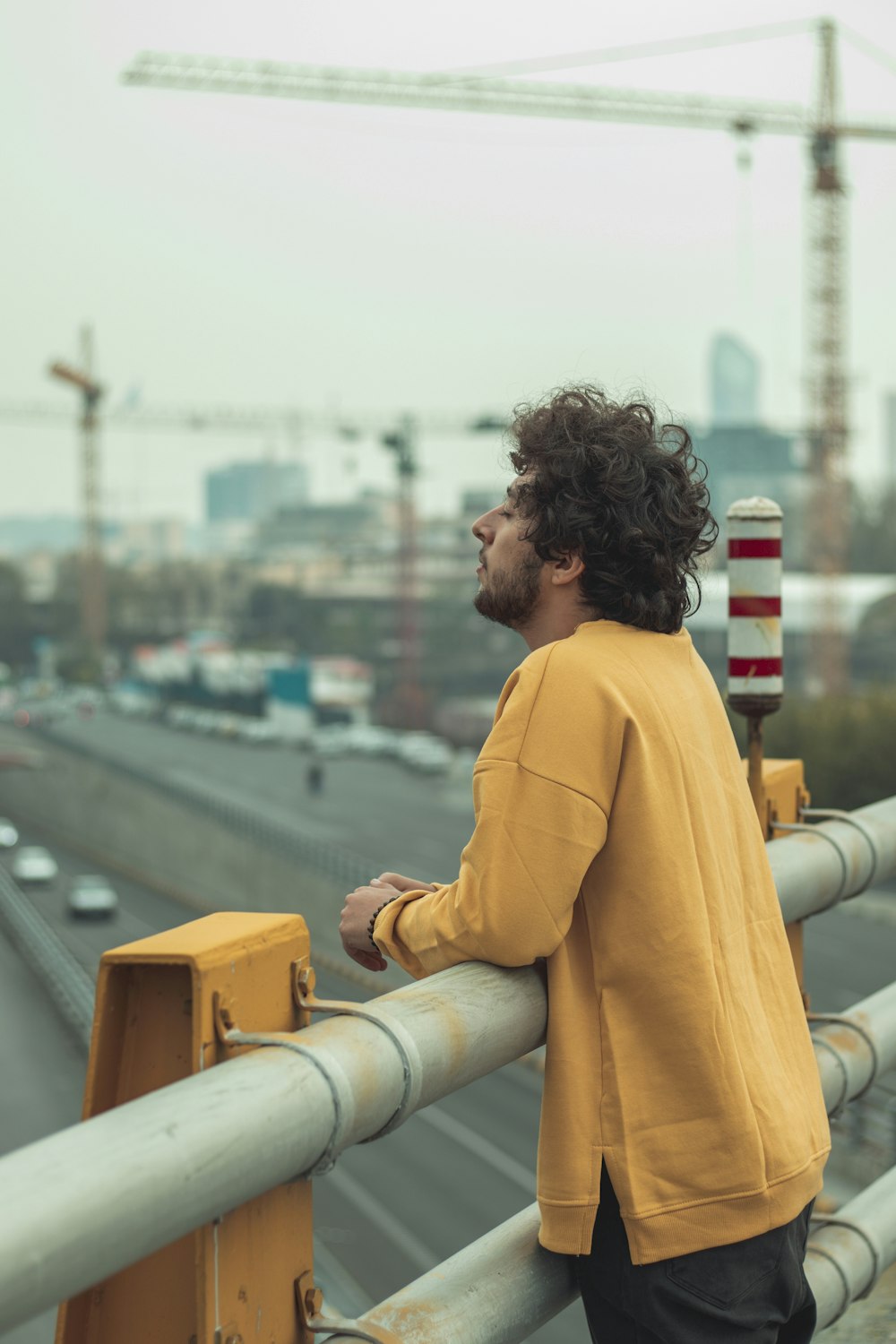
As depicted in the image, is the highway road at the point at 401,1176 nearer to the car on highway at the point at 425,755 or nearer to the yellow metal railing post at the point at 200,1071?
the yellow metal railing post at the point at 200,1071

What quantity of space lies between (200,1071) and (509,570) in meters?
0.75

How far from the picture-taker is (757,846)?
6.03ft

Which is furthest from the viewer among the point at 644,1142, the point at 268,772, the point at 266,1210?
the point at 268,772

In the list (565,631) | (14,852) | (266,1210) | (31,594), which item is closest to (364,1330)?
(266,1210)

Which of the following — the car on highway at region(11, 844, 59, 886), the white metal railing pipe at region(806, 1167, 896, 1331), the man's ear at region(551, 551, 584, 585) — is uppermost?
the man's ear at region(551, 551, 584, 585)

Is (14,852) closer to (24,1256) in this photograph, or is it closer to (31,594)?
(24,1256)

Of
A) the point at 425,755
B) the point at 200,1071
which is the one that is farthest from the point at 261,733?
the point at 200,1071

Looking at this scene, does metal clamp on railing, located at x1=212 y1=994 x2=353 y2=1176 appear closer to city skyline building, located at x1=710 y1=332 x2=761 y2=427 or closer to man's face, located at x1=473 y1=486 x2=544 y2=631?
man's face, located at x1=473 y1=486 x2=544 y2=631

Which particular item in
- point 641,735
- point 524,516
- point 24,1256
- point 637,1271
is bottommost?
point 637,1271

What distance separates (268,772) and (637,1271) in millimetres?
51925

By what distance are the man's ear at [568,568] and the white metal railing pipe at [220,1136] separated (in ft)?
1.64

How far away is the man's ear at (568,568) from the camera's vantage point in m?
1.82

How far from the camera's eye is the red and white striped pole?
3.45 metres

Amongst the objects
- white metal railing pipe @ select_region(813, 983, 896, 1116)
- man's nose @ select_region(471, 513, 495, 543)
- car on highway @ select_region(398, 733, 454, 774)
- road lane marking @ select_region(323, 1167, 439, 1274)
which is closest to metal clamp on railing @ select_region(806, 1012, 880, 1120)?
white metal railing pipe @ select_region(813, 983, 896, 1116)
